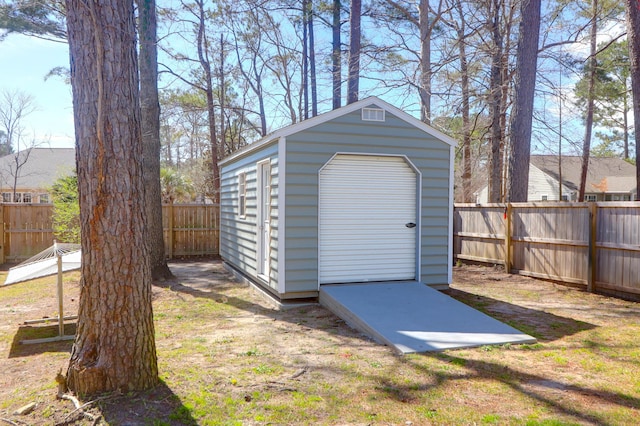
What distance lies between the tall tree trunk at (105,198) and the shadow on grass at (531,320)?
13.8 ft

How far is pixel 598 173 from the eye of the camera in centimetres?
2570

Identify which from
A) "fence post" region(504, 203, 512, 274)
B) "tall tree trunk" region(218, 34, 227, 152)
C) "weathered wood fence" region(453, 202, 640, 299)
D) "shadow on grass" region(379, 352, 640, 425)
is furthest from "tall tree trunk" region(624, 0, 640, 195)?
"tall tree trunk" region(218, 34, 227, 152)

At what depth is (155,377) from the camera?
129 inches

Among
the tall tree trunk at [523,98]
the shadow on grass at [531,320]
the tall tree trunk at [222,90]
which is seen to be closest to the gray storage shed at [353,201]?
the shadow on grass at [531,320]

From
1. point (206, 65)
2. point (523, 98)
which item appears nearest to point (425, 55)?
point (523, 98)

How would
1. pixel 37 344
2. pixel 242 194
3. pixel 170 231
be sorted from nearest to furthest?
pixel 37 344, pixel 242 194, pixel 170 231

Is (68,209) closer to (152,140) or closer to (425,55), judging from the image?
(152,140)

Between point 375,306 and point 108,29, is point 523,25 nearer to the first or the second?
point 375,306

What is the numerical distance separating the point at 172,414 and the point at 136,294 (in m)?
0.87

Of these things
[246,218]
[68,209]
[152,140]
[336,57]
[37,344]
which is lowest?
[37,344]

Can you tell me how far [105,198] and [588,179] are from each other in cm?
2822

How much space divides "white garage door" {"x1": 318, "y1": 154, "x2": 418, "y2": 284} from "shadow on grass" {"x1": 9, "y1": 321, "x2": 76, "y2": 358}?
3310 mm

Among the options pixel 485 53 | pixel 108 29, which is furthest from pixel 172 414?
pixel 485 53

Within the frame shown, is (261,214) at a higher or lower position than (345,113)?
lower
